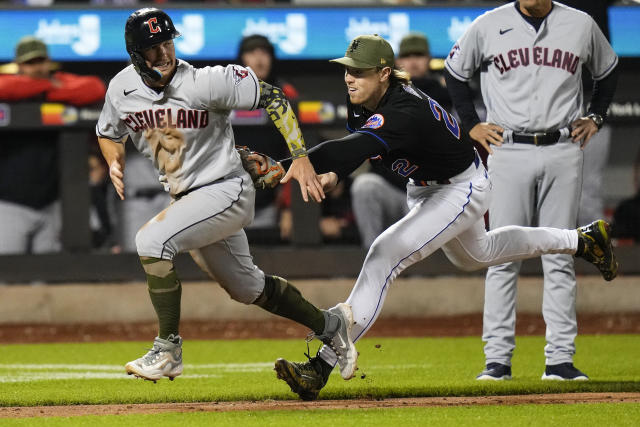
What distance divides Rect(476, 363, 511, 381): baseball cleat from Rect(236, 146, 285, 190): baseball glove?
1.58 metres

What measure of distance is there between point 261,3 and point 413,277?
3.03 metres

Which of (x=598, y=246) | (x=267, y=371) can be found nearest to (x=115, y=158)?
(x=267, y=371)

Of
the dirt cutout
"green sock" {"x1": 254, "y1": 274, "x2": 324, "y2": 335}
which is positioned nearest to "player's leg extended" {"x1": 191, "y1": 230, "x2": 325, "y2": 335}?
"green sock" {"x1": 254, "y1": 274, "x2": 324, "y2": 335}

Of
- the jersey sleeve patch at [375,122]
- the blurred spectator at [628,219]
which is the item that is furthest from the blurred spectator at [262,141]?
the jersey sleeve patch at [375,122]

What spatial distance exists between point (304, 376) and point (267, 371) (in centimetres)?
173

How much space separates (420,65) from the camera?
367 inches

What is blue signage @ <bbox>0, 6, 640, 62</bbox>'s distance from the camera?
10.7 meters

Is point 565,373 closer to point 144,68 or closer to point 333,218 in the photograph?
point 144,68

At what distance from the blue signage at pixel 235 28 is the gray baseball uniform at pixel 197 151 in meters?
5.53

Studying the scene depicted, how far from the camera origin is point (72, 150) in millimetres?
10242

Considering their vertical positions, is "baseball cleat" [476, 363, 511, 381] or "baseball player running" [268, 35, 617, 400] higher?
"baseball player running" [268, 35, 617, 400]

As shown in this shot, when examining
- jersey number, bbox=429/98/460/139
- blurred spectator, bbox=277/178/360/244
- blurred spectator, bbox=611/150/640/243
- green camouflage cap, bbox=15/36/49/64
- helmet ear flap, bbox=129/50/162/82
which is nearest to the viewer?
helmet ear flap, bbox=129/50/162/82

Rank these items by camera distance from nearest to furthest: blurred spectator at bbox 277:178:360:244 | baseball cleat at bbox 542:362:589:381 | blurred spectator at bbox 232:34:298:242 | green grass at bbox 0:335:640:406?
green grass at bbox 0:335:640:406 < baseball cleat at bbox 542:362:589:381 < blurred spectator at bbox 232:34:298:242 < blurred spectator at bbox 277:178:360:244

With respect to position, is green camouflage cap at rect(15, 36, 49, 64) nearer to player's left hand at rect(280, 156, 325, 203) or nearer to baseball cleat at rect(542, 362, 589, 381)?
player's left hand at rect(280, 156, 325, 203)
